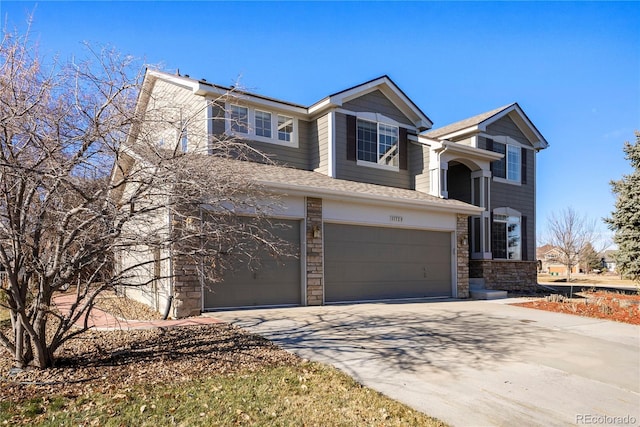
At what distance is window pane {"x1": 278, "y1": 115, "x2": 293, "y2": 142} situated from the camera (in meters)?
13.8

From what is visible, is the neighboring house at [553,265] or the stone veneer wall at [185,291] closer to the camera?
the stone veneer wall at [185,291]

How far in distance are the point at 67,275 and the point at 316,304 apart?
6.86 m

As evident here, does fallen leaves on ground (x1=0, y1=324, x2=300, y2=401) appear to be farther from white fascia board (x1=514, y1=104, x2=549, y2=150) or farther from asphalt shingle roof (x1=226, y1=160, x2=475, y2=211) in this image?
white fascia board (x1=514, y1=104, x2=549, y2=150)

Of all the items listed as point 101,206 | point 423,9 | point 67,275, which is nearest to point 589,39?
point 423,9

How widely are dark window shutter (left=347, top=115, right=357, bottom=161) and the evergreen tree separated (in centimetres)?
1150

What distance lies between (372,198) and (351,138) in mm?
3109

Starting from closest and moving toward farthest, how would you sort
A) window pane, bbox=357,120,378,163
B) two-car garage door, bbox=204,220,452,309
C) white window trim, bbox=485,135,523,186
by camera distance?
two-car garage door, bbox=204,220,452,309 → window pane, bbox=357,120,378,163 → white window trim, bbox=485,135,523,186

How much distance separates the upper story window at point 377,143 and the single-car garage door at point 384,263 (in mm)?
3079

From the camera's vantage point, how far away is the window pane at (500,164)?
18.1m

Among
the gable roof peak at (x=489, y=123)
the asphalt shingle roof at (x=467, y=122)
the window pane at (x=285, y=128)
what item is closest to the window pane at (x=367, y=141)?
the window pane at (x=285, y=128)

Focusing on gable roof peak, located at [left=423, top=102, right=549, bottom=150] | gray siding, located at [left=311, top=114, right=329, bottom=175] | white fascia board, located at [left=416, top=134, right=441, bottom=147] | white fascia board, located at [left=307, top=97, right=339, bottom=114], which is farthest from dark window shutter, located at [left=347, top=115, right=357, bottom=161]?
gable roof peak, located at [left=423, top=102, right=549, bottom=150]

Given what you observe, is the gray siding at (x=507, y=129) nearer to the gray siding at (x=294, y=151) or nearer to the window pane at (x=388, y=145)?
the window pane at (x=388, y=145)

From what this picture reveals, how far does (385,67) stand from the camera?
51.6 feet

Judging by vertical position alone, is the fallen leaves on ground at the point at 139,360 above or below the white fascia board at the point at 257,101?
below
